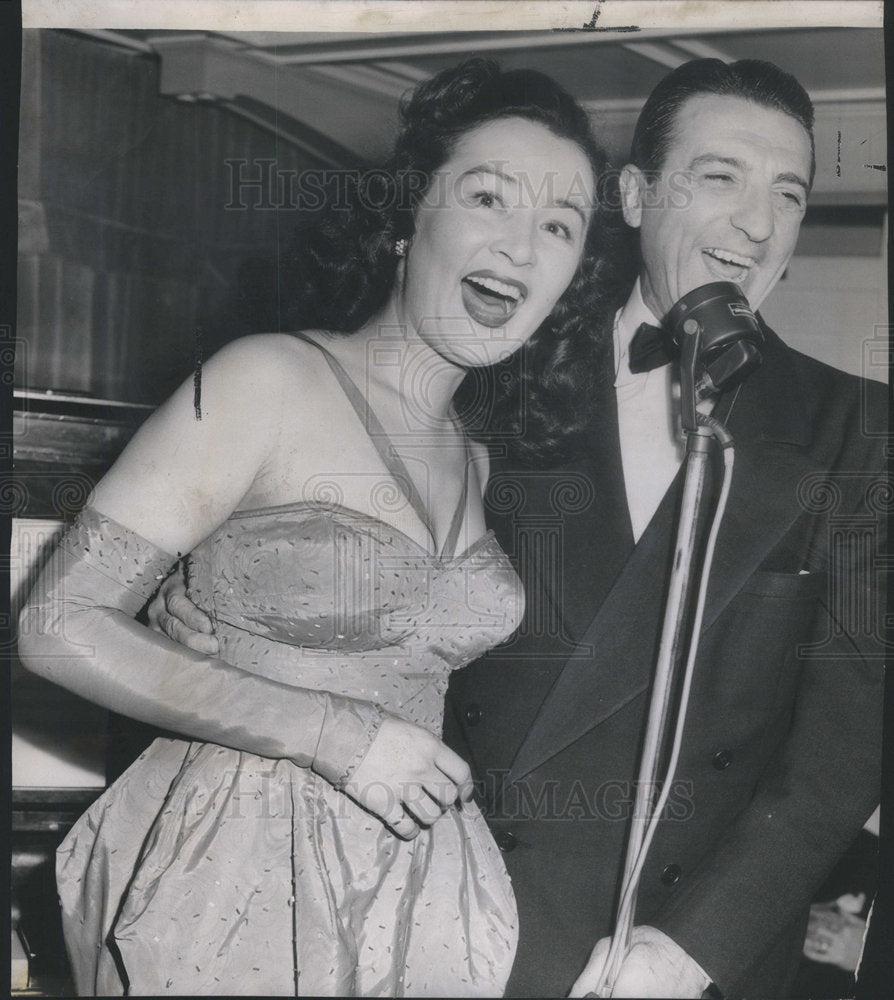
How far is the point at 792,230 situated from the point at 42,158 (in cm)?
86

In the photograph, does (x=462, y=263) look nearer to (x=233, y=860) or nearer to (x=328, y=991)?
(x=233, y=860)

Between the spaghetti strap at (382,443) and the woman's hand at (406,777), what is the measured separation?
7.6 inches

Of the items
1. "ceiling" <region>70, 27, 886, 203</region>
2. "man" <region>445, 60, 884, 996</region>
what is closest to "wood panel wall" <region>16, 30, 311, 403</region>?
"ceiling" <region>70, 27, 886, 203</region>

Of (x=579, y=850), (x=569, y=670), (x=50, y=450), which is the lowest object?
(x=579, y=850)

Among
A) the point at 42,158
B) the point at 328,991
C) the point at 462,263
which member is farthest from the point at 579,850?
the point at 42,158

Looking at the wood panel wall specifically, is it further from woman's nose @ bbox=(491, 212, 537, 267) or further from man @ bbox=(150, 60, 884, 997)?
man @ bbox=(150, 60, 884, 997)

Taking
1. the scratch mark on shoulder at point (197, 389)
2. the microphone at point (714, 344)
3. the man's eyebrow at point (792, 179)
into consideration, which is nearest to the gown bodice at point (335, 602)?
the scratch mark on shoulder at point (197, 389)

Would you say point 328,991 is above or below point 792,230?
below

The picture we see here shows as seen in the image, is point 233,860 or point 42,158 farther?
point 42,158

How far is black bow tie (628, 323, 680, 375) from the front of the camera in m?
1.18

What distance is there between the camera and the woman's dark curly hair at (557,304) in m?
1.15

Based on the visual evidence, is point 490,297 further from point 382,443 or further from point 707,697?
point 707,697

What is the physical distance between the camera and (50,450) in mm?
1192

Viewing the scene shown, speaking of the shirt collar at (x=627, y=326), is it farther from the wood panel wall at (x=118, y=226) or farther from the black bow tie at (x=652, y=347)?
the wood panel wall at (x=118, y=226)
